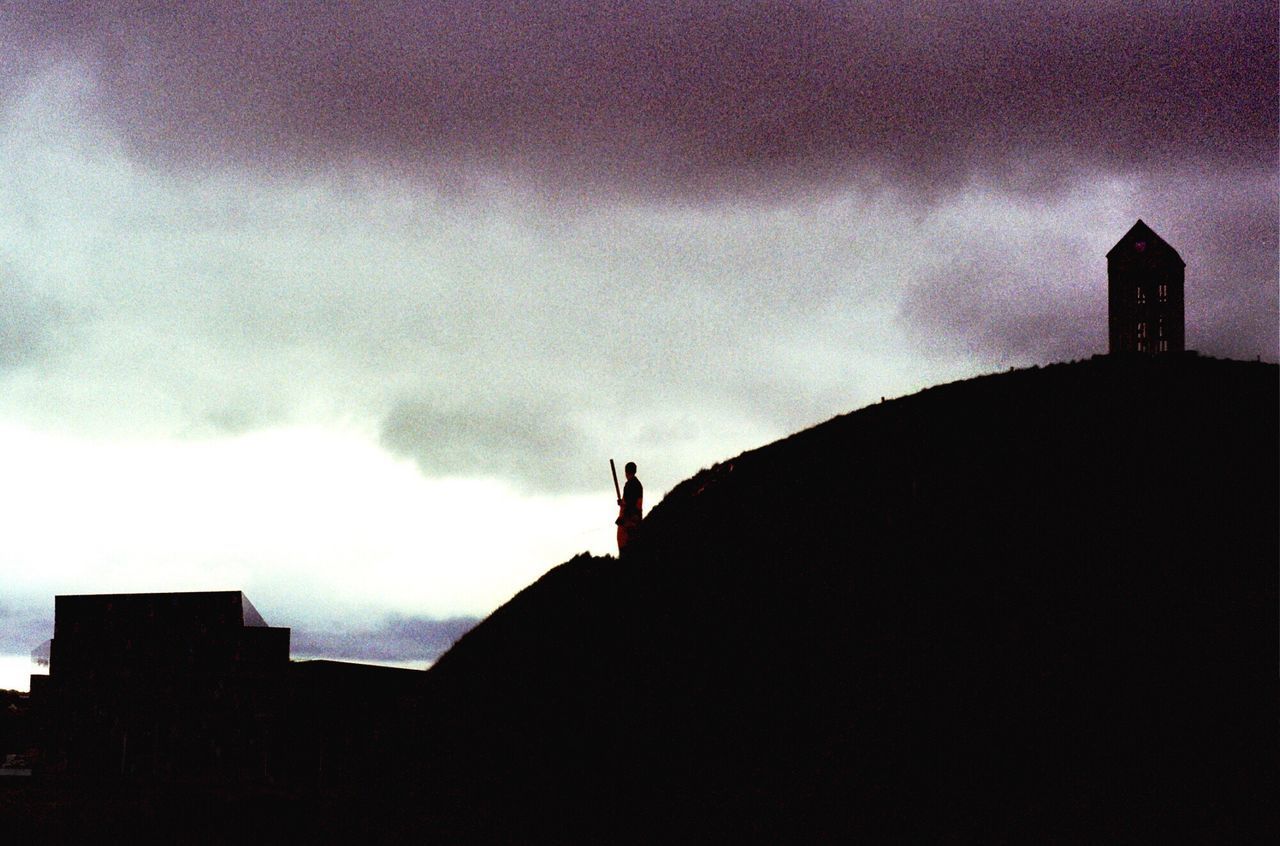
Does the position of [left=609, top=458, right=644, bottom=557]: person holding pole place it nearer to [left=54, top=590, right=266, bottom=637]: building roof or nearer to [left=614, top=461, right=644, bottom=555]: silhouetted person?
[left=614, top=461, right=644, bottom=555]: silhouetted person

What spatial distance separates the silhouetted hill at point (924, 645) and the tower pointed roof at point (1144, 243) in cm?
16516

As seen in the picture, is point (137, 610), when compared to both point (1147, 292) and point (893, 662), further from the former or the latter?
point (1147, 292)

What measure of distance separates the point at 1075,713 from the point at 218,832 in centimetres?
2008

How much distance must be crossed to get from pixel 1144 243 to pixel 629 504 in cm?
17497

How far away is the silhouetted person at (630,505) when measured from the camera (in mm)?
30766

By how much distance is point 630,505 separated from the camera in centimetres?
3183

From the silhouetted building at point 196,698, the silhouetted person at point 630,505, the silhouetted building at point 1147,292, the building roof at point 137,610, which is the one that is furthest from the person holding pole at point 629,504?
the silhouetted building at point 1147,292

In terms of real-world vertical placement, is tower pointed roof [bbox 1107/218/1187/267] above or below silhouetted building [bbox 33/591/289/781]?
above

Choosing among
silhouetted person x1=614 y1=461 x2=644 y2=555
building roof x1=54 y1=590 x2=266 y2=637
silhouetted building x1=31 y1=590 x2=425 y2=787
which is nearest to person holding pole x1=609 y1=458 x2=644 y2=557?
silhouetted person x1=614 y1=461 x2=644 y2=555

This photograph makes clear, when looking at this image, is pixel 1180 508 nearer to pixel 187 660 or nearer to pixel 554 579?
pixel 554 579

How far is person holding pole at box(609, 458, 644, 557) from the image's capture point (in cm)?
3092

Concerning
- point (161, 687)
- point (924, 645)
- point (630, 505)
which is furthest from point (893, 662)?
point (161, 687)

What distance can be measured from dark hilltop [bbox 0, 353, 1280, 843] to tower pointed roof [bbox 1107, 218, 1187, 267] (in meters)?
165

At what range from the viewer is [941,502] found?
34.1m
